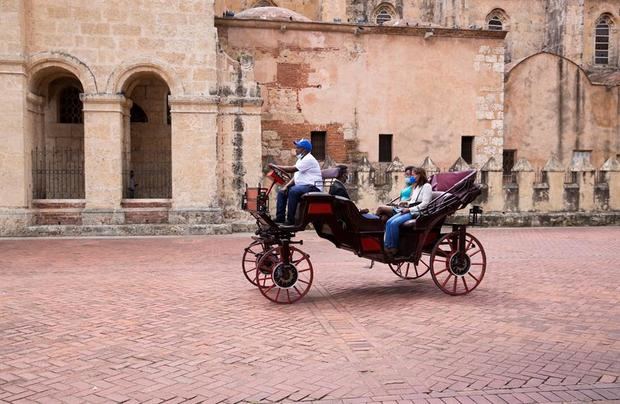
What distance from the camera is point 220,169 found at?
1727cm

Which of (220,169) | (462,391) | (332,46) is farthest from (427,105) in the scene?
(462,391)

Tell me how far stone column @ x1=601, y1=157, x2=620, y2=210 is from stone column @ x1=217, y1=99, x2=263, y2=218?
1322 cm

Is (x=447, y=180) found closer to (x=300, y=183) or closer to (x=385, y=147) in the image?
(x=300, y=183)

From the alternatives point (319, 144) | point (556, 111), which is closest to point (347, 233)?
point (319, 144)

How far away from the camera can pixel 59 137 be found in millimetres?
19297

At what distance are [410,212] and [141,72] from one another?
12071mm

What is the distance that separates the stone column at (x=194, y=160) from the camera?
1678cm

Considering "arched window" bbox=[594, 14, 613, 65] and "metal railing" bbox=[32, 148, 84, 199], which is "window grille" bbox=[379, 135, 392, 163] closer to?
"metal railing" bbox=[32, 148, 84, 199]

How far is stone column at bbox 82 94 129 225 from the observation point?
649 inches

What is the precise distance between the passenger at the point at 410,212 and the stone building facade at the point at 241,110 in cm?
943

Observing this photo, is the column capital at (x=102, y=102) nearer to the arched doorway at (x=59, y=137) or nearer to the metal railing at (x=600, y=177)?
the arched doorway at (x=59, y=137)

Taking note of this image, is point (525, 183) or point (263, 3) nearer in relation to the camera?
point (525, 183)

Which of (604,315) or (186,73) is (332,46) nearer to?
(186,73)

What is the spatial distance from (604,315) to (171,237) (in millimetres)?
12118
